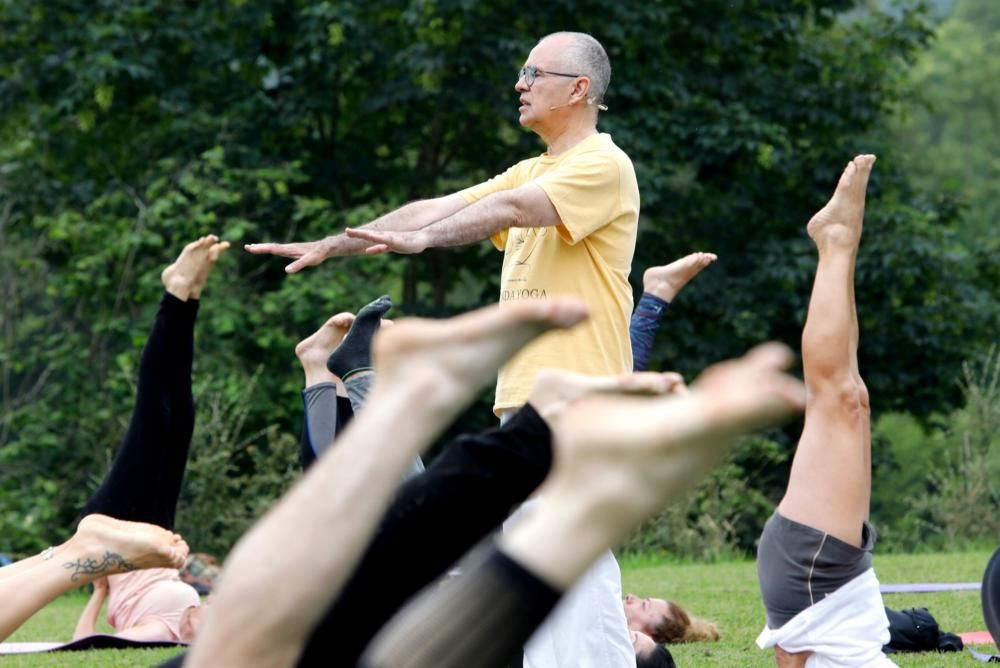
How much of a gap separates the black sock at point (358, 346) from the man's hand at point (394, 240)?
0.71 meters

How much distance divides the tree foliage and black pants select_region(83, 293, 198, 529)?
9.66 m

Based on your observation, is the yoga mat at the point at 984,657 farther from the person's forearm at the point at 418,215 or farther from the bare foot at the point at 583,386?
the bare foot at the point at 583,386

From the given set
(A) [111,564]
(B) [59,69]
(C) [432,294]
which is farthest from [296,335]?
(A) [111,564]

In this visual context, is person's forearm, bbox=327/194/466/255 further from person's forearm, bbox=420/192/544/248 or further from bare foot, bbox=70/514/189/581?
bare foot, bbox=70/514/189/581

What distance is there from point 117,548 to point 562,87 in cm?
211

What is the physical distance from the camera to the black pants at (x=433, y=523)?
2867 mm

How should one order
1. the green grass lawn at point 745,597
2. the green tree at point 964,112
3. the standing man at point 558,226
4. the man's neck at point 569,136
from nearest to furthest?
the standing man at point 558,226 < the man's neck at point 569,136 < the green grass lawn at point 745,597 < the green tree at point 964,112

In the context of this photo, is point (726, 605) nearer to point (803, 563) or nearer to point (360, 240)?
point (803, 563)

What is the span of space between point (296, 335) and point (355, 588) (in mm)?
13148

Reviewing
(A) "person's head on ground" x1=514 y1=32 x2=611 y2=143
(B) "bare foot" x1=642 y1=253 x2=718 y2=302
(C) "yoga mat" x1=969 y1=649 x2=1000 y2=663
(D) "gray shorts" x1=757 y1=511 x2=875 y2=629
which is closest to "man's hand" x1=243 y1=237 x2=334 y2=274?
(A) "person's head on ground" x1=514 y1=32 x2=611 y2=143

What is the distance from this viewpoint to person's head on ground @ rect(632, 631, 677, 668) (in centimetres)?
534

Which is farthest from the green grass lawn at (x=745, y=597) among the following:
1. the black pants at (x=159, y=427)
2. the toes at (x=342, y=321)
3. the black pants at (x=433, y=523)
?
the black pants at (x=433, y=523)

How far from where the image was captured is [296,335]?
15.9m

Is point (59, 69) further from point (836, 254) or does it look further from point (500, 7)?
point (836, 254)
